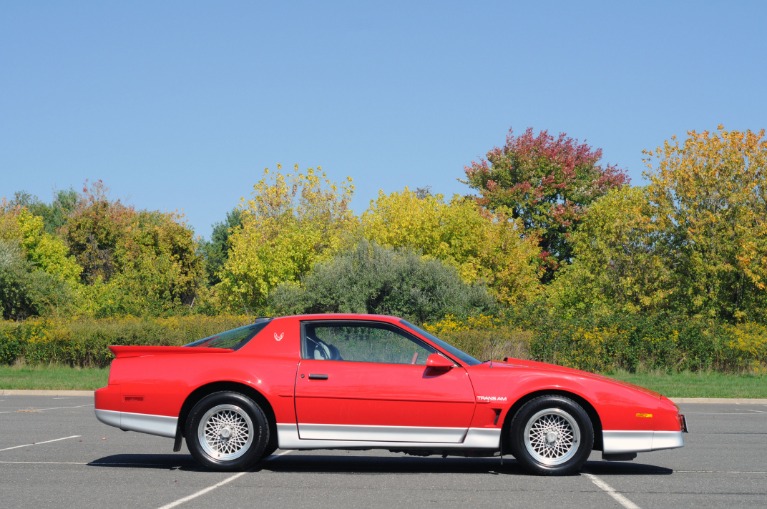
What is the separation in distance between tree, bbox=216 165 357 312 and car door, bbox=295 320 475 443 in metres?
34.7

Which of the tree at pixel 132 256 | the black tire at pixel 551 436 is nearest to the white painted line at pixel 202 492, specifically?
the black tire at pixel 551 436

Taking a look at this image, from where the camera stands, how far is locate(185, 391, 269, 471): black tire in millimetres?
9422

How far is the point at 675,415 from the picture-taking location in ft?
30.9

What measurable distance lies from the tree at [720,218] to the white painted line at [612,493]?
28.5 metres

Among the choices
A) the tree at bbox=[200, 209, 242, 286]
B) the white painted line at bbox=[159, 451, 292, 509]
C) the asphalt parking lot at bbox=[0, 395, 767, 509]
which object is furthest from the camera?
the tree at bbox=[200, 209, 242, 286]

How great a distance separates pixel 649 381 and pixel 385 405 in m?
18.8

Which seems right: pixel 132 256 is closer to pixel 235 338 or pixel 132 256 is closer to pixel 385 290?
pixel 385 290

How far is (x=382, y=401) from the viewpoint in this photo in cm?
930

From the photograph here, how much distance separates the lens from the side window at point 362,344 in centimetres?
960

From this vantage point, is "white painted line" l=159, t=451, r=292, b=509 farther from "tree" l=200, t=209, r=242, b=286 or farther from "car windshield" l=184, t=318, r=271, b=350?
"tree" l=200, t=209, r=242, b=286

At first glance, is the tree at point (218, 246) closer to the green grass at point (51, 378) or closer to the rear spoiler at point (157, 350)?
the green grass at point (51, 378)

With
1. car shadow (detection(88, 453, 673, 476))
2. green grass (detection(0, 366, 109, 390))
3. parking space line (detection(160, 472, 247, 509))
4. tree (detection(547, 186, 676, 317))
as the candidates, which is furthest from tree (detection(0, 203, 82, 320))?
parking space line (detection(160, 472, 247, 509))

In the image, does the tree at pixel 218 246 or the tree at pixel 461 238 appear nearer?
the tree at pixel 461 238

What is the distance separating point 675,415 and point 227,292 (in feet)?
152
